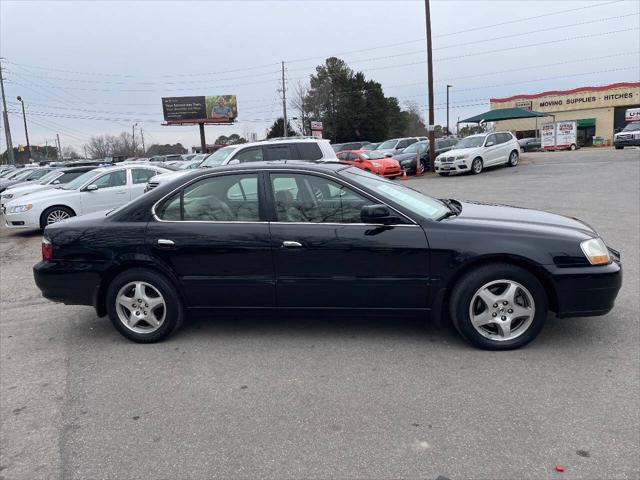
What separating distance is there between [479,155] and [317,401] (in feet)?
68.8

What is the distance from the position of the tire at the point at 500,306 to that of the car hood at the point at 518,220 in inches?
15.2

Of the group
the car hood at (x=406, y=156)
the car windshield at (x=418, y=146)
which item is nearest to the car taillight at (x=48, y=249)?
the car hood at (x=406, y=156)

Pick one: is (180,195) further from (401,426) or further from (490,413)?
(490,413)

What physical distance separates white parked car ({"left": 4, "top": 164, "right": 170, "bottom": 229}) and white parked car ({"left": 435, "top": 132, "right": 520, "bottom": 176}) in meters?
14.0

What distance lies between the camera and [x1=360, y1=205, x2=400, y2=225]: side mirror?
4035 millimetres

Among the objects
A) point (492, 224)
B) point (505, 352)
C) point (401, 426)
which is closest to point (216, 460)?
point (401, 426)

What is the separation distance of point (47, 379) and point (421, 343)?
3000 millimetres

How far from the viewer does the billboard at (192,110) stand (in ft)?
219

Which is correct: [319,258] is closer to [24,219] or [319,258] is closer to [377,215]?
[377,215]

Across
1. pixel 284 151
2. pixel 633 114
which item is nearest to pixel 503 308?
pixel 284 151

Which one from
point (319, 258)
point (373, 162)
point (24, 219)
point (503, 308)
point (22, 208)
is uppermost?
point (373, 162)

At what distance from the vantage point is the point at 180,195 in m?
4.51

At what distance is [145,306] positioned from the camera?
4.51 m

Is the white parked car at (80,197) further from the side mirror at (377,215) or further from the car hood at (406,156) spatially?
the car hood at (406,156)
